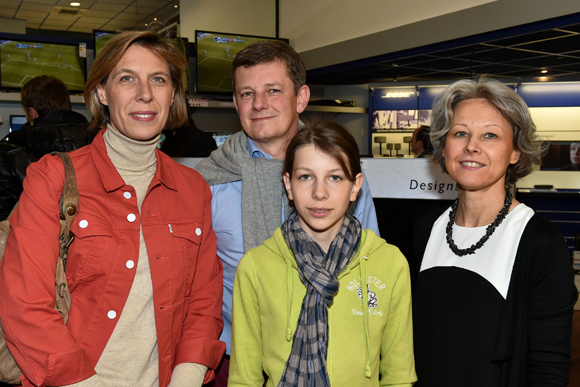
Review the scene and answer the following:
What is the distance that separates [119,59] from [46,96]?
1874 mm

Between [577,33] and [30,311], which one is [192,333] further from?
[577,33]

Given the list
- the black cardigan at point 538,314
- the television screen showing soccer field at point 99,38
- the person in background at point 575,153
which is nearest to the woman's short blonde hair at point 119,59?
the black cardigan at point 538,314

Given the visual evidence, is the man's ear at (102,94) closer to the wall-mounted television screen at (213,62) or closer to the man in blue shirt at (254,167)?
the man in blue shirt at (254,167)

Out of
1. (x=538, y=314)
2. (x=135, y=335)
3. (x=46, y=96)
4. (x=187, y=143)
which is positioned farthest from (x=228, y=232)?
(x=46, y=96)

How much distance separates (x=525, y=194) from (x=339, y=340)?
21.7 ft

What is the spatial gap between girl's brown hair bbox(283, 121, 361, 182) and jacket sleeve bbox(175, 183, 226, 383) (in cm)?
38

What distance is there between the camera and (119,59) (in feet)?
4.93

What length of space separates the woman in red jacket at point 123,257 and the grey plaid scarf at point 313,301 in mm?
295

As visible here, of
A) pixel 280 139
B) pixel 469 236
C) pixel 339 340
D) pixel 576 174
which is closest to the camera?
pixel 339 340

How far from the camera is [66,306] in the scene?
1.35m

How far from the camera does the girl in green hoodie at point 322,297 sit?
1447mm

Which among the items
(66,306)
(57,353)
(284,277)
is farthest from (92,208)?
(284,277)

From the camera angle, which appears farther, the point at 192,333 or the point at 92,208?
the point at 192,333

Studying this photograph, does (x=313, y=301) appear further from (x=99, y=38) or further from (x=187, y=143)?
(x=99, y=38)
